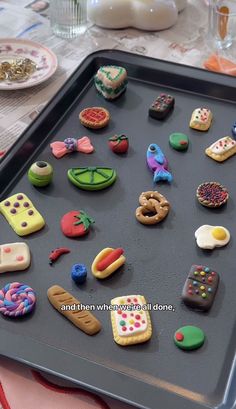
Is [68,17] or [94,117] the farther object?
[68,17]

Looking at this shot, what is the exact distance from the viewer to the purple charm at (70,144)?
0.80m

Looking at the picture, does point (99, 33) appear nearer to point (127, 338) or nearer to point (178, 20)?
point (178, 20)

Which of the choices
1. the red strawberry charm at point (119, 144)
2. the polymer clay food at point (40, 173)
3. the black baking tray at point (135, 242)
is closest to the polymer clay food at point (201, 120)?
the black baking tray at point (135, 242)

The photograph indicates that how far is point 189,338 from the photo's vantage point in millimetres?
593

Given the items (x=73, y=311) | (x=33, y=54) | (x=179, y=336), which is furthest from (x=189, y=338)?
(x=33, y=54)

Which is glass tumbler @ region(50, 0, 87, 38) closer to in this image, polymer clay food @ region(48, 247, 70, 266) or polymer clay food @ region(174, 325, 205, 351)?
polymer clay food @ region(48, 247, 70, 266)

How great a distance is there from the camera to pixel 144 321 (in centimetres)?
61

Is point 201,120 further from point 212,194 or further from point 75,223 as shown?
point 75,223

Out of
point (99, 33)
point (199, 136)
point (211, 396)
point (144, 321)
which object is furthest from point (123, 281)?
point (99, 33)

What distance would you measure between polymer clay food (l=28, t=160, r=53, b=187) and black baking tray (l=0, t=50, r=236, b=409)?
0.06 feet

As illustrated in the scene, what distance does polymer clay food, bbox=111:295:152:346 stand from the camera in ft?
1.94

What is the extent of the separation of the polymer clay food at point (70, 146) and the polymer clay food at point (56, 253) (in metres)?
0.18

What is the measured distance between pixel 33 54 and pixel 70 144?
0.29 m

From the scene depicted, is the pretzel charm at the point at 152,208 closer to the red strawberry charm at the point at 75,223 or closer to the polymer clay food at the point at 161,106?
the red strawberry charm at the point at 75,223
